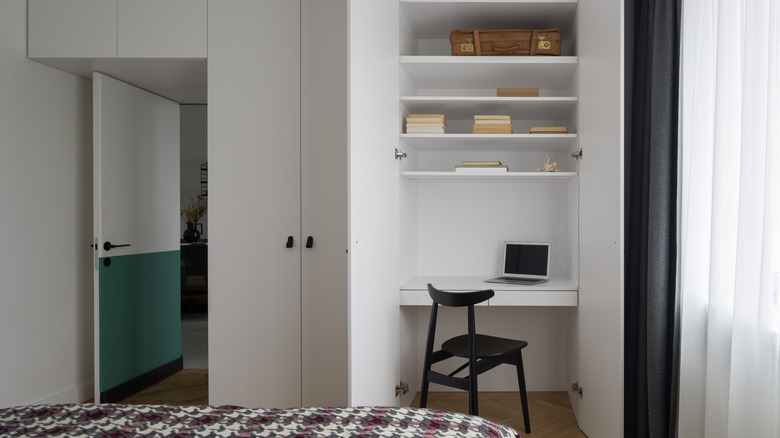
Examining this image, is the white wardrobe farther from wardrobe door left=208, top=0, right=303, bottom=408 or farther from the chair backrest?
the chair backrest

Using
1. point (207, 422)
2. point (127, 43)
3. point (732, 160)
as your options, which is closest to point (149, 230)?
point (127, 43)

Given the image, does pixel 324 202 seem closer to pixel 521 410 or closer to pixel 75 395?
pixel 521 410

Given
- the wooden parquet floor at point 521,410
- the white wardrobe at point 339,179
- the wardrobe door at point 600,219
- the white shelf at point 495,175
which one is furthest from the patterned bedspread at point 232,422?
the white shelf at point 495,175

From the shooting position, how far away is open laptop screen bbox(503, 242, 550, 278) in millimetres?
3270

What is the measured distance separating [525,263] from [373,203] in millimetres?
1286

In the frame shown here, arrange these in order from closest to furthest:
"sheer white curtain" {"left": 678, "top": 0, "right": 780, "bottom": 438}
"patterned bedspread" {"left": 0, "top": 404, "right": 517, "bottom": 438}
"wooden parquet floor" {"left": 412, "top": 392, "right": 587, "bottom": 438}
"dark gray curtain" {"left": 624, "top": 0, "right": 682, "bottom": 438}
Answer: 1. "patterned bedspread" {"left": 0, "top": 404, "right": 517, "bottom": 438}
2. "sheer white curtain" {"left": 678, "top": 0, "right": 780, "bottom": 438}
3. "dark gray curtain" {"left": 624, "top": 0, "right": 682, "bottom": 438}
4. "wooden parquet floor" {"left": 412, "top": 392, "right": 587, "bottom": 438}

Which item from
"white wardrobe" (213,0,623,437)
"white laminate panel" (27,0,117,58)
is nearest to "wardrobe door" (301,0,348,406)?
"white wardrobe" (213,0,623,437)

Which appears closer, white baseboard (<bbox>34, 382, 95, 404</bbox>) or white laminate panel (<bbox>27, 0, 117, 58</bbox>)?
white laminate panel (<bbox>27, 0, 117, 58</bbox>)

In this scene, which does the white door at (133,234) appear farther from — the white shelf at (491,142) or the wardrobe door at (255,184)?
the white shelf at (491,142)

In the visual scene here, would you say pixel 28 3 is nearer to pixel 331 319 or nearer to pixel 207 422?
pixel 331 319

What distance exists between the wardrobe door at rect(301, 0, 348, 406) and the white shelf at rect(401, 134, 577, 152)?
1.47 feet

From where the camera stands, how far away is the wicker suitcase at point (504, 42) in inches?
119

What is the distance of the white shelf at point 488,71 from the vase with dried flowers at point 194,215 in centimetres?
377

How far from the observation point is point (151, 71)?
321cm
